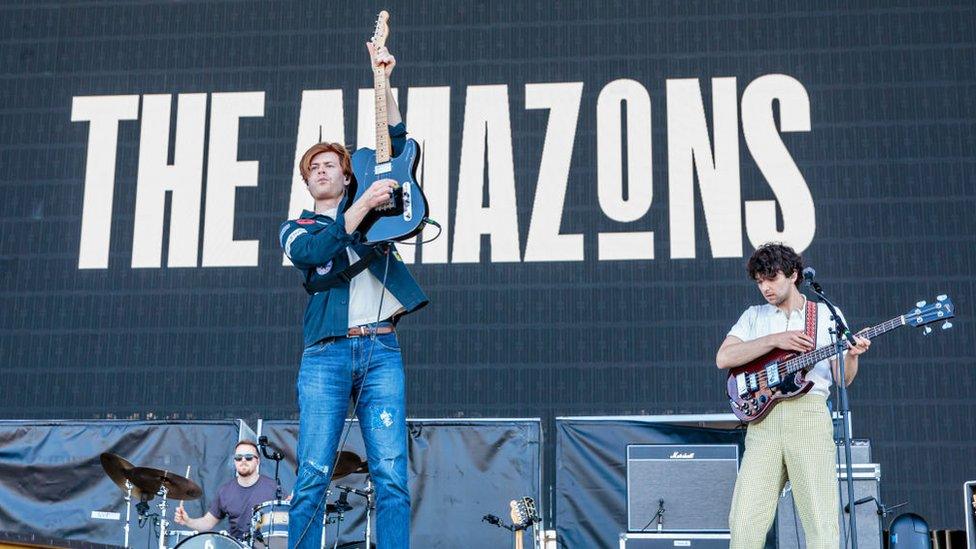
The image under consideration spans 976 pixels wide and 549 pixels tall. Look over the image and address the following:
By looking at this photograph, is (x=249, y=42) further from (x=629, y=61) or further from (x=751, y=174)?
(x=751, y=174)

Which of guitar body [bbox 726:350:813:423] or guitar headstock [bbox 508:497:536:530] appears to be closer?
guitar body [bbox 726:350:813:423]

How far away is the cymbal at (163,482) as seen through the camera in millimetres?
6531

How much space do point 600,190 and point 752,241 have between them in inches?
41.4

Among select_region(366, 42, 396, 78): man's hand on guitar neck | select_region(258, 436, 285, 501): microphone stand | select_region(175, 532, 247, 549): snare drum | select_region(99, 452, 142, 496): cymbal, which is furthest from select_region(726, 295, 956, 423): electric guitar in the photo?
select_region(99, 452, 142, 496): cymbal

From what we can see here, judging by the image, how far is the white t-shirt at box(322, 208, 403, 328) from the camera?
415cm

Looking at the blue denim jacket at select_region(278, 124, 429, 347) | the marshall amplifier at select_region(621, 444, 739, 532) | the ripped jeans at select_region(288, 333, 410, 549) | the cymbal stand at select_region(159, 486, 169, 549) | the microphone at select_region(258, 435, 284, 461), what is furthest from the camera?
the microphone at select_region(258, 435, 284, 461)

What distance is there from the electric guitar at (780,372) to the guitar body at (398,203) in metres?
1.62

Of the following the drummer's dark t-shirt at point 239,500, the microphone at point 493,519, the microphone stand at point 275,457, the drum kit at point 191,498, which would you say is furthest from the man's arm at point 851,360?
the drummer's dark t-shirt at point 239,500

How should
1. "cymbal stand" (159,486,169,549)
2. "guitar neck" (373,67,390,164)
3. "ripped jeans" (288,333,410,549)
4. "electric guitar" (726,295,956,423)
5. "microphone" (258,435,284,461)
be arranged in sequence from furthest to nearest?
"microphone" (258,435,284,461) → "cymbal stand" (159,486,169,549) → "electric guitar" (726,295,956,423) → "guitar neck" (373,67,390,164) → "ripped jeans" (288,333,410,549)

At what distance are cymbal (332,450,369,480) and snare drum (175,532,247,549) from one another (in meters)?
2.03

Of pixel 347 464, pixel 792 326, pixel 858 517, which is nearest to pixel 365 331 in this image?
pixel 792 326

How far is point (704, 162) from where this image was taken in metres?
8.09

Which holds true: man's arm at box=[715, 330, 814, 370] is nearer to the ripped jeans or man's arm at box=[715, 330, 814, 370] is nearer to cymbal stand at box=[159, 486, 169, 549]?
the ripped jeans

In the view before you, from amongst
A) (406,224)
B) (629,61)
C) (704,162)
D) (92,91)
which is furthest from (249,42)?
(406,224)
